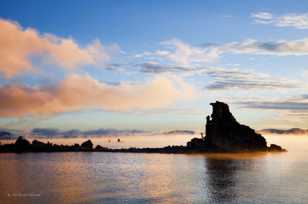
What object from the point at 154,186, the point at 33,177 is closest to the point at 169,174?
the point at 154,186

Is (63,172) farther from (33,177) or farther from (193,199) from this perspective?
(193,199)

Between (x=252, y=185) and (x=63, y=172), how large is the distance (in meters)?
55.7

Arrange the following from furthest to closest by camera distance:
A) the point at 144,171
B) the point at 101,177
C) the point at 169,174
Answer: the point at 144,171
the point at 169,174
the point at 101,177

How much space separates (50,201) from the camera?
2859 inches

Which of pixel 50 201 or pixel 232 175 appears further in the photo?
pixel 232 175

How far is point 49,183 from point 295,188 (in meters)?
50.2

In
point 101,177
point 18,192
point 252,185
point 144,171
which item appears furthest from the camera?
point 144,171

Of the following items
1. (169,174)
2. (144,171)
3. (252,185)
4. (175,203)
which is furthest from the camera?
(144,171)

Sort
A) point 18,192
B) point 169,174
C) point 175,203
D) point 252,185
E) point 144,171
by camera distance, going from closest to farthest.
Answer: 1. point 175,203
2. point 18,192
3. point 252,185
4. point 169,174
5. point 144,171

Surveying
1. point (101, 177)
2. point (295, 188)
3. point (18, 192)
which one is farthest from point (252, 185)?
point (18, 192)

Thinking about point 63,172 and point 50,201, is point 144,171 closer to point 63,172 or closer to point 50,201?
point 63,172

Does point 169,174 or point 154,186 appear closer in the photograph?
point 154,186

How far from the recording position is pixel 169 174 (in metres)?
119

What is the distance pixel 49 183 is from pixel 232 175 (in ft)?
146
